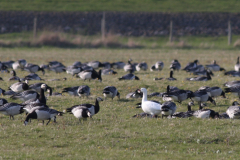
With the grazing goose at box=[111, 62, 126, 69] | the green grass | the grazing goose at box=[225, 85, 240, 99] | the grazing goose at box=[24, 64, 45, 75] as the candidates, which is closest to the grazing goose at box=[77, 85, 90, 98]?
the grazing goose at box=[225, 85, 240, 99]

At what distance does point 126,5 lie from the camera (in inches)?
3137

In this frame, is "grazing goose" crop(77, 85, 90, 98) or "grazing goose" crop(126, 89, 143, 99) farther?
"grazing goose" crop(126, 89, 143, 99)

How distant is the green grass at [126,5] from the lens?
75812 mm

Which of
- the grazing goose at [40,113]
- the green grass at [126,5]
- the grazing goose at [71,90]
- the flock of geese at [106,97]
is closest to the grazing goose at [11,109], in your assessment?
the flock of geese at [106,97]

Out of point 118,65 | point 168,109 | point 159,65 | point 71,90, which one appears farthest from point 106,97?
point 118,65

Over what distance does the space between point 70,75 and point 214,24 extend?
5014 cm

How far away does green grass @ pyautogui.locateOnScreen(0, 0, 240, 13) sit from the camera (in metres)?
75.8

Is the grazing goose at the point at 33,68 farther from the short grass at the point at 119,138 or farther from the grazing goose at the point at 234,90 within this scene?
the grazing goose at the point at 234,90

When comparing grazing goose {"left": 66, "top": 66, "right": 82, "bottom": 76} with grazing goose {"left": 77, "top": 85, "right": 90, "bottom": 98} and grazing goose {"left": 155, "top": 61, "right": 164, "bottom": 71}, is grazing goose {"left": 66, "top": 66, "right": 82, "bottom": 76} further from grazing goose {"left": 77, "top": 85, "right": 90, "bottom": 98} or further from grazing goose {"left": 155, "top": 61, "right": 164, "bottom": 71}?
grazing goose {"left": 77, "top": 85, "right": 90, "bottom": 98}

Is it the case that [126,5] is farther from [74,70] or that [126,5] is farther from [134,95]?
[134,95]

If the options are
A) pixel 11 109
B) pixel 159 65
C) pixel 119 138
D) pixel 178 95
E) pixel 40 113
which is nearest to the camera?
pixel 119 138

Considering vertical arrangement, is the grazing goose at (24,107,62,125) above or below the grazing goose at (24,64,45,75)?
below

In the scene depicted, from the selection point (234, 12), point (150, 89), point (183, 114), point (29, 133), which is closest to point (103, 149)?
point (29, 133)

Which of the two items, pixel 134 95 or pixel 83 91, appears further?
pixel 134 95
